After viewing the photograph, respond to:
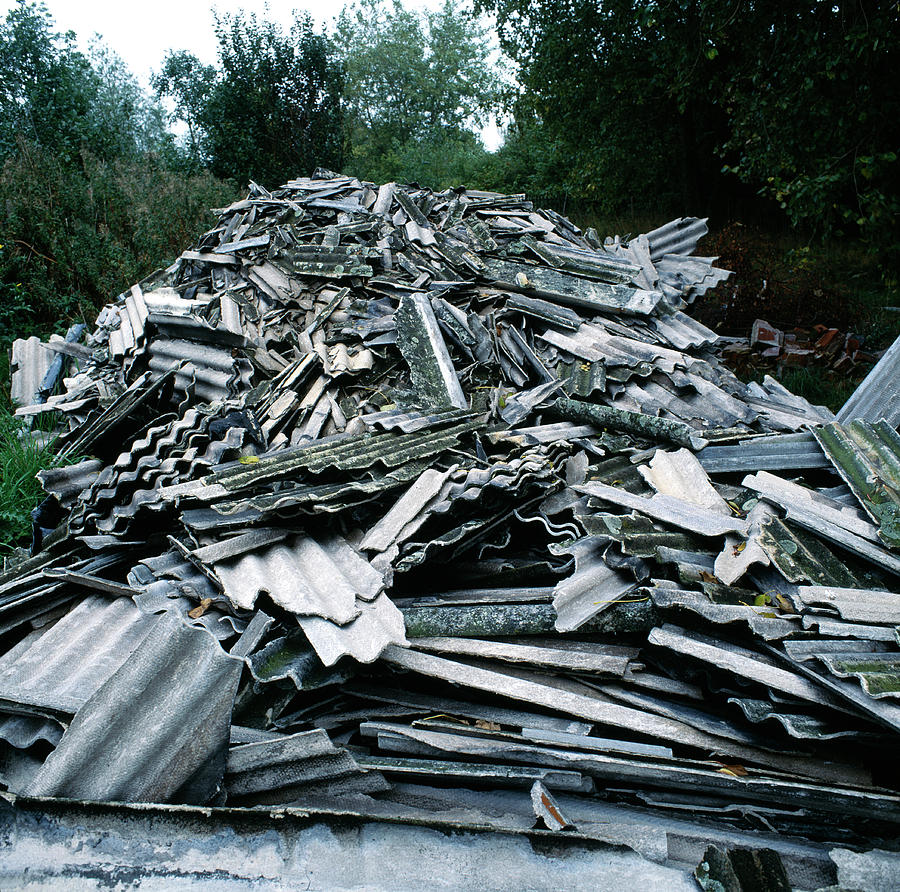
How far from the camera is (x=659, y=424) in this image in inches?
177

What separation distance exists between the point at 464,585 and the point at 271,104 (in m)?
17.0

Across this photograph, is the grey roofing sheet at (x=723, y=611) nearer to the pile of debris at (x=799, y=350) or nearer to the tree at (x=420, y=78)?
the pile of debris at (x=799, y=350)

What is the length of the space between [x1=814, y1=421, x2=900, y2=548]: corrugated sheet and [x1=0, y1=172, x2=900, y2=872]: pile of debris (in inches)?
0.8

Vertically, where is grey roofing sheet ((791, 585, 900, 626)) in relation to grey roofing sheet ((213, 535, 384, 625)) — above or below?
above

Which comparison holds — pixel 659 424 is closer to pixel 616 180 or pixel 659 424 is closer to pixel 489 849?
pixel 489 849

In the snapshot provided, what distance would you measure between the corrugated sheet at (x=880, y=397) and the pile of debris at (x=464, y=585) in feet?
0.08

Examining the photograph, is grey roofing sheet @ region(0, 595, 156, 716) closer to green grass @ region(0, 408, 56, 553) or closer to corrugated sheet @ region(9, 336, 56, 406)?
green grass @ region(0, 408, 56, 553)

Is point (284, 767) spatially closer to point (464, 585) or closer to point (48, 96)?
point (464, 585)

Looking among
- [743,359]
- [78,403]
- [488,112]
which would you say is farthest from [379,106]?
[78,403]

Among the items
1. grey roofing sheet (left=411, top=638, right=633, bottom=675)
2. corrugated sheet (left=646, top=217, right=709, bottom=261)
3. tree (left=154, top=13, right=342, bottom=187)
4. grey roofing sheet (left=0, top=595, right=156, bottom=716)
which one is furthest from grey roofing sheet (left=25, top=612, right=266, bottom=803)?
tree (left=154, top=13, right=342, bottom=187)

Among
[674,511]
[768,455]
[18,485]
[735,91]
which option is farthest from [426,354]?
[735,91]

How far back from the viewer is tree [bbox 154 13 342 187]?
54.6 ft

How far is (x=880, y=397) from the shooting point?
5172mm

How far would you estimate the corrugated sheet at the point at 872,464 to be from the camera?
3.41 metres
